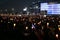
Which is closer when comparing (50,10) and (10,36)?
(10,36)

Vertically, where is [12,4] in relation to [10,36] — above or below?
below

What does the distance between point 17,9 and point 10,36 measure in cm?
3643

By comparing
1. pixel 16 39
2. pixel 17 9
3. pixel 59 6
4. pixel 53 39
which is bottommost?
pixel 17 9

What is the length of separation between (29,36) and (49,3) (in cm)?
2132

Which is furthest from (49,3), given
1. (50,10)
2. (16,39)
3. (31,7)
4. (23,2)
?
(16,39)

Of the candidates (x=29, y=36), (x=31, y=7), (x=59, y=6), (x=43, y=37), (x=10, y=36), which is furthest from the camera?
(x=31, y=7)

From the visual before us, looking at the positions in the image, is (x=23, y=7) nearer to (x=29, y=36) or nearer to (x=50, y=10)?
(x=50, y=10)

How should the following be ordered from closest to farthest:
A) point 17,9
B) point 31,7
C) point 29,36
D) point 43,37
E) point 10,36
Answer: point 10,36
point 29,36
point 43,37
point 31,7
point 17,9

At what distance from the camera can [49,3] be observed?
91.0 feet

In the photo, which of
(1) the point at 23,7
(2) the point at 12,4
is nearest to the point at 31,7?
(1) the point at 23,7

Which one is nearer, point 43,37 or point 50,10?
point 43,37

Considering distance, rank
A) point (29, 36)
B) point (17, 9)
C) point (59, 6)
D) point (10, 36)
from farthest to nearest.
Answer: point (17, 9) < point (59, 6) < point (29, 36) < point (10, 36)

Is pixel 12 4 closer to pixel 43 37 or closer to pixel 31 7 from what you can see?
pixel 31 7

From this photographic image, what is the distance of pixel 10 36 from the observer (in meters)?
5.89
